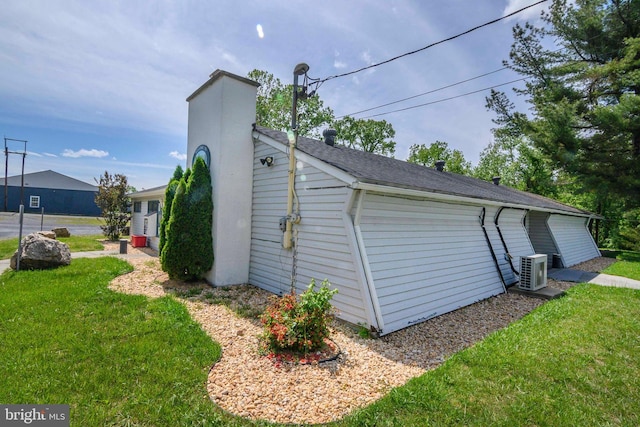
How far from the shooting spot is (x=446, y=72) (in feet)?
27.2

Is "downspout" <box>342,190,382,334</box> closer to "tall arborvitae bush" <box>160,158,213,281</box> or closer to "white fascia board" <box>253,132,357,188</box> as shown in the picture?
"white fascia board" <box>253,132,357,188</box>

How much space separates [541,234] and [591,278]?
294 centimetres

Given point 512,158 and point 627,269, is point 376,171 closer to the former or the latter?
point 627,269

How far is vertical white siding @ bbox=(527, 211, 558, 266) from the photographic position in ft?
38.3

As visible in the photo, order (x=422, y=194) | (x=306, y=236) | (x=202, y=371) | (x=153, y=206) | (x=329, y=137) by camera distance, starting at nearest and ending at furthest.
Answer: (x=202, y=371) → (x=422, y=194) → (x=306, y=236) → (x=329, y=137) → (x=153, y=206)

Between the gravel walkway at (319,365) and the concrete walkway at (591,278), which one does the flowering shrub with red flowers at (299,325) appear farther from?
the concrete walkway at (591,278)

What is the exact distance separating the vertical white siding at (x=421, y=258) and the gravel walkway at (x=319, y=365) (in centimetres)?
30

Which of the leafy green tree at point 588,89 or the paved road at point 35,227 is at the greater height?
the leafy green tree at point 588,89

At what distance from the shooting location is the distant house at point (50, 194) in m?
34.1

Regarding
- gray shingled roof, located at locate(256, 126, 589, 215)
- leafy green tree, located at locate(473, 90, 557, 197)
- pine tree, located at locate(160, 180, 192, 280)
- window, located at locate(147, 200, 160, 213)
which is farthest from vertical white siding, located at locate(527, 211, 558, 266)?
window, located at locate(147, 200, 160, 213)

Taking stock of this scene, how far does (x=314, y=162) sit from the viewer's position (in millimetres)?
5328

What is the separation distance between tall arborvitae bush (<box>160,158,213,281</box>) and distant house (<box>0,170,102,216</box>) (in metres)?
37.8

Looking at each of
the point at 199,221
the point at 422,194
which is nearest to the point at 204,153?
the point at 199,221

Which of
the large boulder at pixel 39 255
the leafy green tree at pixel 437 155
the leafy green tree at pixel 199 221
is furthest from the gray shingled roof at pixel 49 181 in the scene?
the leafy green tree at pixel 437 155
